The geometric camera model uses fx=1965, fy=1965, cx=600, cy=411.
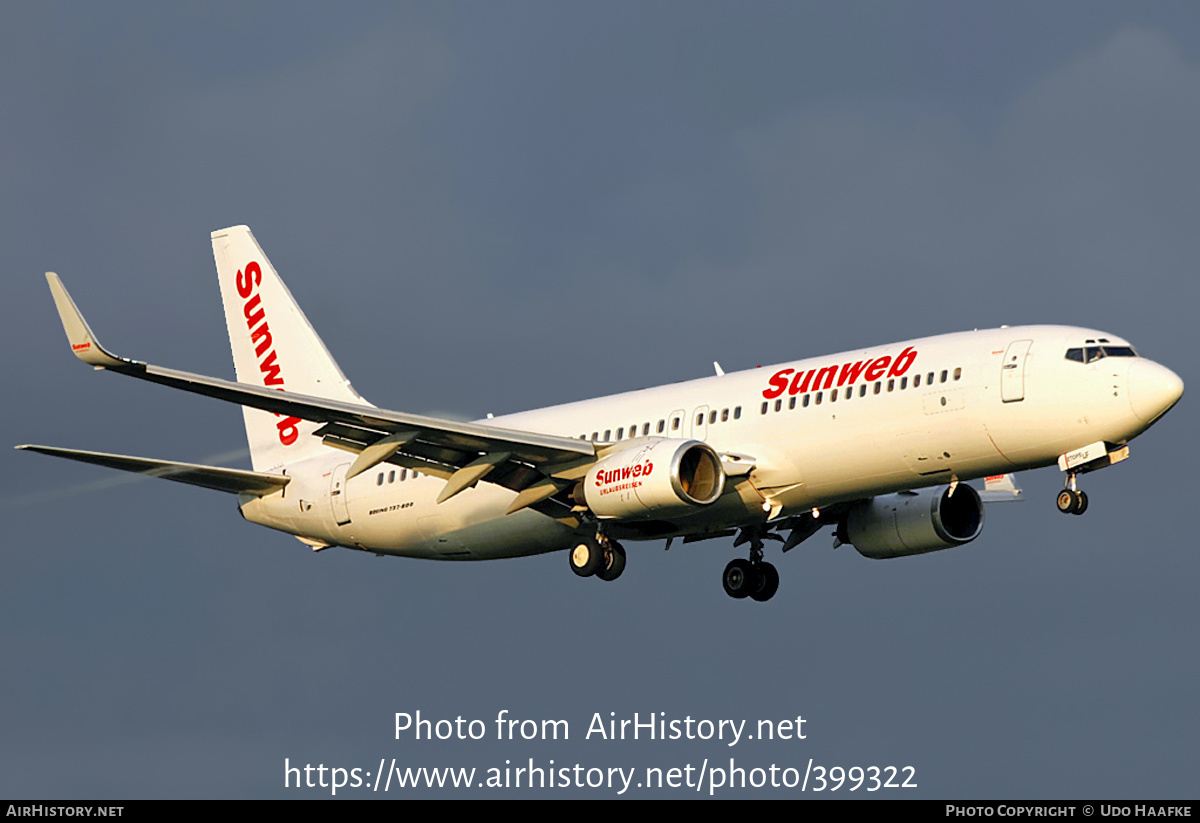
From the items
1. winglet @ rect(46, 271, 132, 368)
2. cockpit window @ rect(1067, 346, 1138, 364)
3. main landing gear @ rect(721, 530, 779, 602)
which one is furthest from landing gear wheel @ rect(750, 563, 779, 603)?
winglet @ rect(46, 271, 132, 368)

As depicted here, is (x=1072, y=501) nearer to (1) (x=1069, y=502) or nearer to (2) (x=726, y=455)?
(1) (x=1069, y=502)

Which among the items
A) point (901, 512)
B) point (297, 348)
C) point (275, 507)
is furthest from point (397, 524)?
point (901, 512)

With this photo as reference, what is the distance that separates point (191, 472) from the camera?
5469 cm

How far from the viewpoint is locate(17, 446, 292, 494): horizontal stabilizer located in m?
47.8

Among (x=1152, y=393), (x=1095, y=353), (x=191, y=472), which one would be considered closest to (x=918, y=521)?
(x=1095, y=353)

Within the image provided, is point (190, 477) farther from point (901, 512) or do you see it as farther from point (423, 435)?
point (901, 512)

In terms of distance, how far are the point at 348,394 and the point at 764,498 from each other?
663 inches

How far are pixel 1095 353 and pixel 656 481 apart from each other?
10799mm

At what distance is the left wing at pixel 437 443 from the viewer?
4538 cm

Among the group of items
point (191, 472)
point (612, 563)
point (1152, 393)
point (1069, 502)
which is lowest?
point (1069, 502)

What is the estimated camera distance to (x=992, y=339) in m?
47.2

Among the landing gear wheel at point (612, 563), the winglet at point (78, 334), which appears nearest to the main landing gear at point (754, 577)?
the landing gear wheel at point (612, 563)

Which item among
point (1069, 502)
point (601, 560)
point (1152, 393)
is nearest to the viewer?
point (1152, 393)

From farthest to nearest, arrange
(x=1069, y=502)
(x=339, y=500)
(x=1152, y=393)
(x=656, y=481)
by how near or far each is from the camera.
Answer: (x=339, y=500) → (x=656, y=481) → (x=1069, y=502) → (x=1152, y=393)
